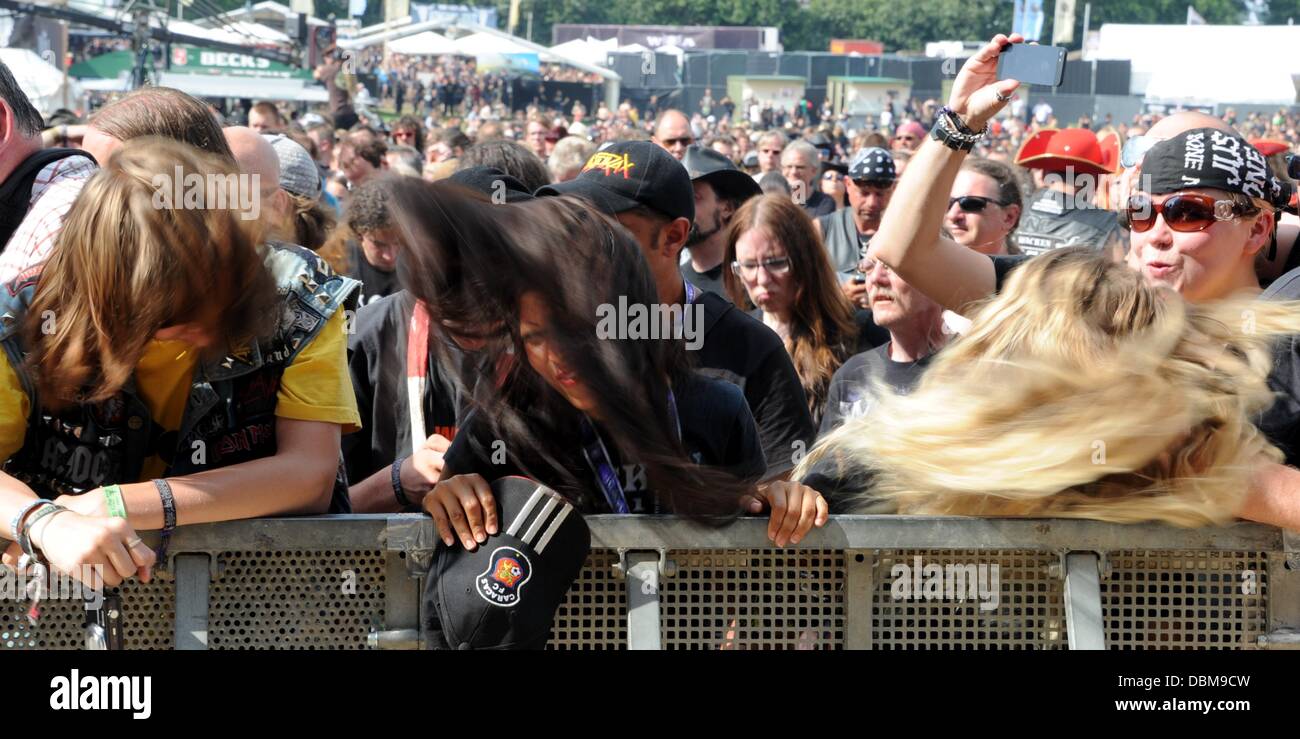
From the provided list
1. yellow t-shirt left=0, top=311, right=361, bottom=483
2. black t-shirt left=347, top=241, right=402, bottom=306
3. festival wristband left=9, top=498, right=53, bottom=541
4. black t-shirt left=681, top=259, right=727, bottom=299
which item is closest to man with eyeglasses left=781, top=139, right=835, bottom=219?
black t-shirt left=681, top=259, right=727, bottom=299

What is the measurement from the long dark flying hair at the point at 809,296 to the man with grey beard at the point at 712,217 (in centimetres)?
71

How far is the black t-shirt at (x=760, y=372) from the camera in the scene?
3.76 meters

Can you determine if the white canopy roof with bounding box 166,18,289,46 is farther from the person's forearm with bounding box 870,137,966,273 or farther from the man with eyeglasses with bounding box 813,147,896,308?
the person's forearm with bounding box 870,137,966,273

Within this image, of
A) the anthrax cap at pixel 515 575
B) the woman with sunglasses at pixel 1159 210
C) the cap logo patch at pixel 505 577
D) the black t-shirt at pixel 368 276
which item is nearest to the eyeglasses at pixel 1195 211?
the woman with sunglasses at pixel 1159 210

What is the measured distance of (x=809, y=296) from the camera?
5.15m

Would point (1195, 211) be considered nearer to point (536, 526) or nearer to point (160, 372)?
point (536, 526)

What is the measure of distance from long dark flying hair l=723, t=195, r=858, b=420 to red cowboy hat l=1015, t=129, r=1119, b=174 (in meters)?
3.55

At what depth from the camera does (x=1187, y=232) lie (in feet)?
10.9

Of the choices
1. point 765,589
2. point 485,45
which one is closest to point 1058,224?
point 765,589

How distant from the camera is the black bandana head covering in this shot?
3.30m

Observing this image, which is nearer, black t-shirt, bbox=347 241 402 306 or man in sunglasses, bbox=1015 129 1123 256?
black t-shirt, bbox=347 241 402 306

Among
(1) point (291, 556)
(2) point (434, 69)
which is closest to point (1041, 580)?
(1) point (291, 556)

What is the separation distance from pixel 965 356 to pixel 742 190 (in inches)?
156

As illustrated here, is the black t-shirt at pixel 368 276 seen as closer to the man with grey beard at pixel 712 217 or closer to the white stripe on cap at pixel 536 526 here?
the man with grey beard at pixel 712 217
